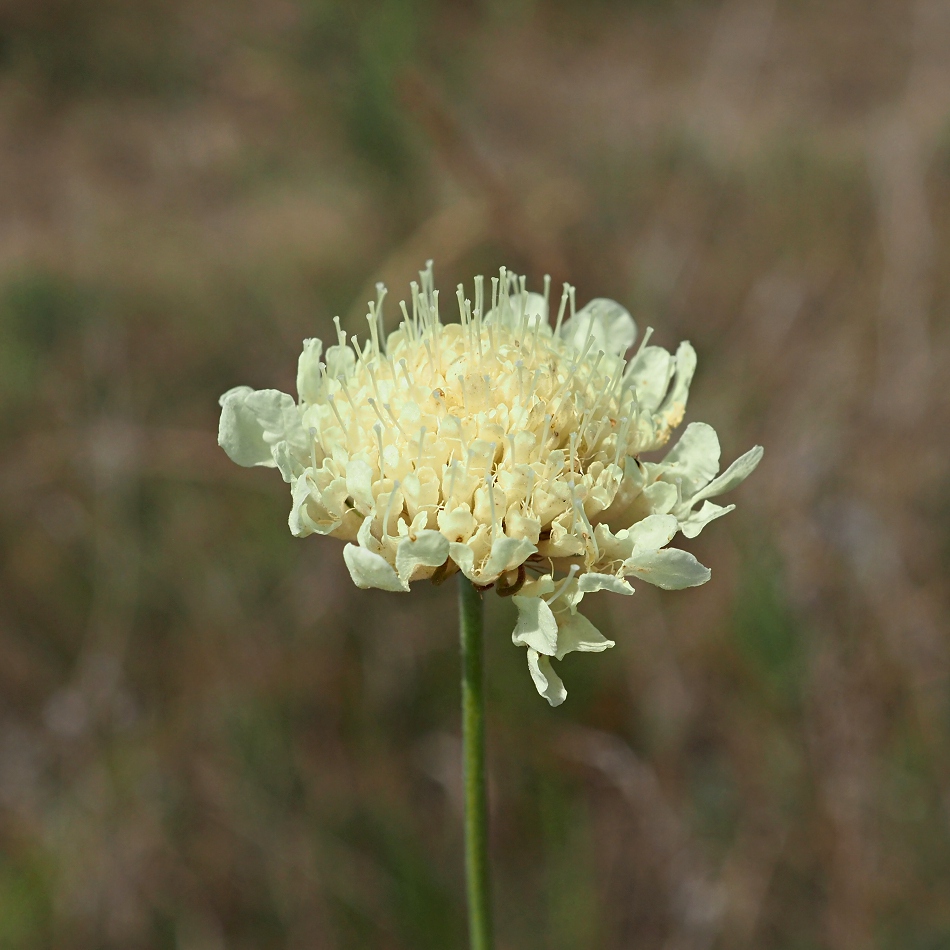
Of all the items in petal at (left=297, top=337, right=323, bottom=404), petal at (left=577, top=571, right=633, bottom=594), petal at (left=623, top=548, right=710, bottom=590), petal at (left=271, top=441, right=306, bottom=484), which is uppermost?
petal at (left=297, top=337, right=323, bottom=404)

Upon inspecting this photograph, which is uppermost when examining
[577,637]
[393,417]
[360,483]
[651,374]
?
[651,374]

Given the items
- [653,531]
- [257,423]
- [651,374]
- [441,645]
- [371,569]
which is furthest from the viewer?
[441,645]

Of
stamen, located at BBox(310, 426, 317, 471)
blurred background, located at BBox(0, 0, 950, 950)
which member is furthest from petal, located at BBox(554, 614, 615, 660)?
blurred background, located at BBox(0, 0, 950, 950)

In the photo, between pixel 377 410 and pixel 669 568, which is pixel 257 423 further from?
pixel 669 568

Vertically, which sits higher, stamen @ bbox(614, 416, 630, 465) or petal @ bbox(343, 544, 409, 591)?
stamen @ bbox(614, 416, 630, 465)

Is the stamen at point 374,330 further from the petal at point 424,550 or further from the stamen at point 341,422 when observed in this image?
the petal at point 424,550

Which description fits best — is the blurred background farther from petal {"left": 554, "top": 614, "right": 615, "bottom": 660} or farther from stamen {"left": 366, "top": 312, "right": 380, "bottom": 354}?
stamen {"left": 366, "top": 312, "right": 380, "bottom": 354}

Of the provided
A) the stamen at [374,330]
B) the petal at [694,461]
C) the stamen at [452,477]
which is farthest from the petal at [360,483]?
the petal at [694,461]

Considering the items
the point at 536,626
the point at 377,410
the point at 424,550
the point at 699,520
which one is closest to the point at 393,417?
the point at 377,410

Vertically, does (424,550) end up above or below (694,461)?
below
